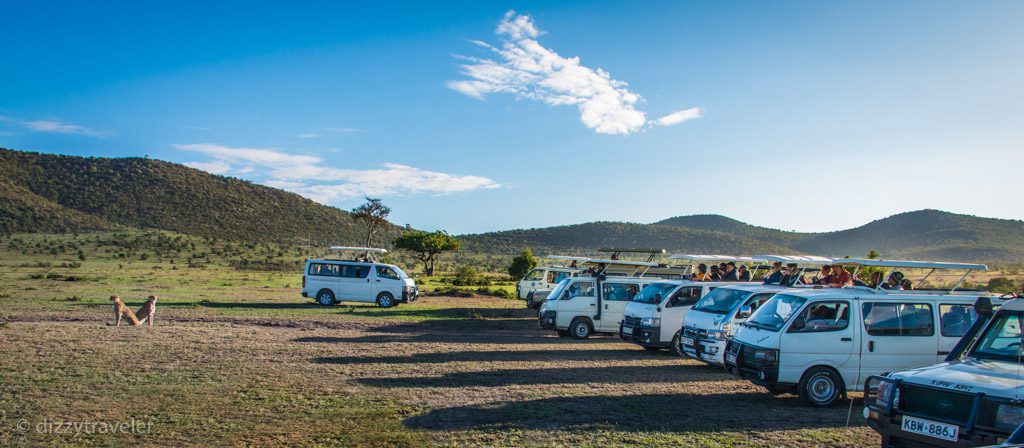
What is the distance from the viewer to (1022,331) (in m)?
6.72

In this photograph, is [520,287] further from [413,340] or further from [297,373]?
[297,373]

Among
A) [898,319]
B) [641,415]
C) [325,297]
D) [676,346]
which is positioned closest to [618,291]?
[676,346]

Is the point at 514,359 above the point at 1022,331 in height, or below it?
below

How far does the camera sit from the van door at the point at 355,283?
26.4m

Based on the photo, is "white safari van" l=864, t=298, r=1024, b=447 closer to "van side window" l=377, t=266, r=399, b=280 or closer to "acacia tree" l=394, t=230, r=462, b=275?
"van side window" l=377, t=266, r=399, b=280

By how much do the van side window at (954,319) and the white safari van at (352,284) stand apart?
19430 millimetres

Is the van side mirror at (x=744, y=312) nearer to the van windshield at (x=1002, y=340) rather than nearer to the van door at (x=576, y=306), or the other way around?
the van windshield at (x=1002, y=340)

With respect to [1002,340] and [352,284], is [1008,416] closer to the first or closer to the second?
[1002,340]

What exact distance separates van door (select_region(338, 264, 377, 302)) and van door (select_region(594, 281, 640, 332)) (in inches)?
456

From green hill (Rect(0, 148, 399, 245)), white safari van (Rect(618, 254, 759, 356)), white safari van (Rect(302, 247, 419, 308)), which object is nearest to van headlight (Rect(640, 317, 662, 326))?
white safari van (Rect(618, 254, 759, 356))

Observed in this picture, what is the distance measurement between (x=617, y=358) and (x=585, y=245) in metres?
70.5

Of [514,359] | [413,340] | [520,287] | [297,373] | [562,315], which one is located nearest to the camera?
[297,373]

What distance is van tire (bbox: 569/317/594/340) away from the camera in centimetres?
1800

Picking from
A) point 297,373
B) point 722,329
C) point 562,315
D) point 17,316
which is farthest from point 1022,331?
point 17,316
